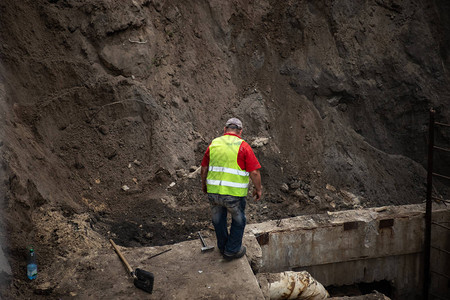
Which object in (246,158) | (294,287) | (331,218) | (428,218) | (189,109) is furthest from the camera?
(189,109)

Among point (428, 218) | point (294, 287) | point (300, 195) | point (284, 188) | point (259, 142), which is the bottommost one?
point (294, 287)

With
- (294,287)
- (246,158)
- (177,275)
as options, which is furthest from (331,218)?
(177,275)

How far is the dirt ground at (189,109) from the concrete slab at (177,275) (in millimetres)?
496

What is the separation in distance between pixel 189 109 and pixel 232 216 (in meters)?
3.69

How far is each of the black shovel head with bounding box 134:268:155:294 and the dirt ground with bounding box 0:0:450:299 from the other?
3.34 feet

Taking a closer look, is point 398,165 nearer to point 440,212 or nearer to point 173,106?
point 440,212

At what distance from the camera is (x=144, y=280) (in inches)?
179

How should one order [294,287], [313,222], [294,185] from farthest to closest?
1. [294,185]
2. [313,222]
3. [294,287]

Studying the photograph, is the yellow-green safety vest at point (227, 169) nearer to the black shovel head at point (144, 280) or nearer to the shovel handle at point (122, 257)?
the black shovel head at point (144, 280)

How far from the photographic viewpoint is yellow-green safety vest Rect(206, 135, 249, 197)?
454 centimetres

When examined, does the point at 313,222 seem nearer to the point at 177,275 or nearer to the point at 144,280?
the point at 177,275

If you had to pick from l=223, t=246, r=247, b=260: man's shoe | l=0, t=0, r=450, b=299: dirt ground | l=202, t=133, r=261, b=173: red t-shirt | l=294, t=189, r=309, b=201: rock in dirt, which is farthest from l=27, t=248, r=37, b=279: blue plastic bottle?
l=294, t=189, r=309, b=201: rock in dirt

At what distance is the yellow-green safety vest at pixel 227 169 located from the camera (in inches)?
179

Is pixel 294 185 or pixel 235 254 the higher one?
pixel 294 185
